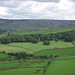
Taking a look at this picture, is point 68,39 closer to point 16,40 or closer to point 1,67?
point 16,40

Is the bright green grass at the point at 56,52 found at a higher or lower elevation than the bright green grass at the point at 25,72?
higher

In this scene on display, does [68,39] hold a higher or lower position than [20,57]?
higher

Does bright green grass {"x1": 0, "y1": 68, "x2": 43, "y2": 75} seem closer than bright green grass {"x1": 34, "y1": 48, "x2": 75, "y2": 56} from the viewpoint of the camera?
Yes

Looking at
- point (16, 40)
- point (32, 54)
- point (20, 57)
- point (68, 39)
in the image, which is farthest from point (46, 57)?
point (16, 40)

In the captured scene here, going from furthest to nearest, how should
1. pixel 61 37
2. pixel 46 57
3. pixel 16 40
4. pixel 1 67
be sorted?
pixel 61 37, pixel 16 40, pixel 46 57, pixel 1 67

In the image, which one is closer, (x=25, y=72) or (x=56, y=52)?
(x=25, y=72)

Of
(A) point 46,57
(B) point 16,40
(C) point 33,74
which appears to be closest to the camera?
(C) point 33,74

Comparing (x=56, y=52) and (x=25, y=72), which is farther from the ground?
(x=56, y=52)

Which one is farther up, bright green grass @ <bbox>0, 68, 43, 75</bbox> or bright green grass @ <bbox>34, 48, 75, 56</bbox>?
bright green grass @ <bbox>34, 48, 75, 56</bbox>

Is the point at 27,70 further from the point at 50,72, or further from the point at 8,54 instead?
the point at 8,54

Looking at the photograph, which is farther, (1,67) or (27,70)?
(1,67)

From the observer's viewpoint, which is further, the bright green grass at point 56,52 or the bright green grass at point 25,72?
the bright green grass at point 56,52
